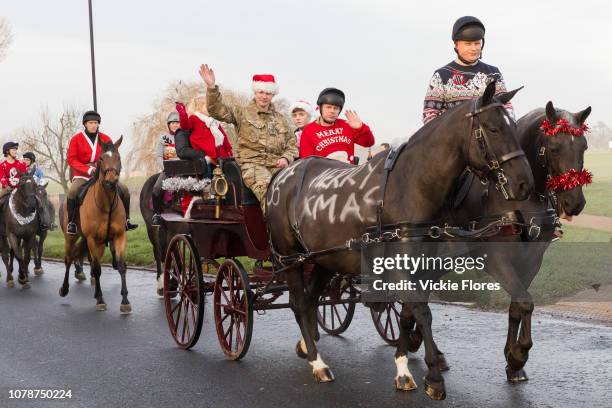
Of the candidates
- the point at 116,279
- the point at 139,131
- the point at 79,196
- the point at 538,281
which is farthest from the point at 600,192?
the point at 139,131

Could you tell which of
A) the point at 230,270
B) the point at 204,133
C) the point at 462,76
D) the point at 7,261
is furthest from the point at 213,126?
the point at 7,261

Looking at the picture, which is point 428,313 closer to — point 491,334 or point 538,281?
point 491,334

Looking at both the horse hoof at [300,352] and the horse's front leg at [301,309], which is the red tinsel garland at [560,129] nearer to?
the horse's front leg at [301,309]

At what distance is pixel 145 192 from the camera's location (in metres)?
12.5

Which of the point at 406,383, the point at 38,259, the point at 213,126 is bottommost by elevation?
the point at 38,259

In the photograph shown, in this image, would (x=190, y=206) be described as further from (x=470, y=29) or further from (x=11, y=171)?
(x=11, y=171)

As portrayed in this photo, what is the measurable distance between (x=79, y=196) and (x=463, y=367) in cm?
705

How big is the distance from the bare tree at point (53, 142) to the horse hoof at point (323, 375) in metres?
33.9

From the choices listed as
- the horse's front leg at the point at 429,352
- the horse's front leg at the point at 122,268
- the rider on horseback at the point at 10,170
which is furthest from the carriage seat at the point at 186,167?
the rider on horseback at the point at 10,170

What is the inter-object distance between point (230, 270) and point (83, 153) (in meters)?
5.56

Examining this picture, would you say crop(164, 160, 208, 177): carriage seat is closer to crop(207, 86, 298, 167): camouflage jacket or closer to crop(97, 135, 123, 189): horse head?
crop(207, 86, 298, 167): camouflage jacket

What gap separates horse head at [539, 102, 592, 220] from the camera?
17.8 feet

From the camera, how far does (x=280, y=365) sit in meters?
7.02

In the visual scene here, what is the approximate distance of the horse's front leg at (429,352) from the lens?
5238 mm
